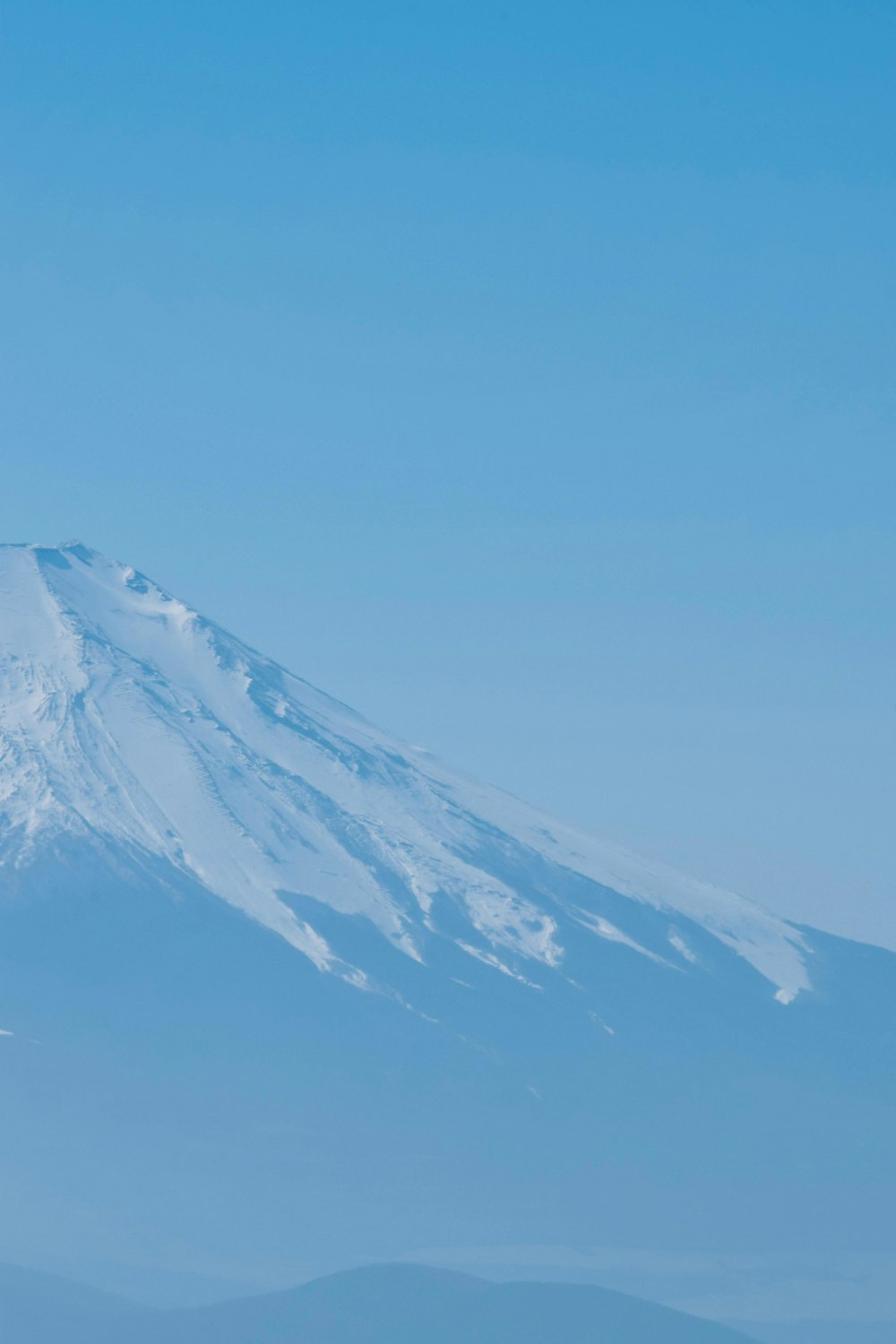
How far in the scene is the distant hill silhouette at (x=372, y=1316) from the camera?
135 ft

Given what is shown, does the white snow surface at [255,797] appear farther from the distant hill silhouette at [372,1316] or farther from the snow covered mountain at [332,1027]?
the distant hill silhouette at [372,1316]

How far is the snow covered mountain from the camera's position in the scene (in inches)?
2030

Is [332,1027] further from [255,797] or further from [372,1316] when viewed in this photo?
[372,1316]

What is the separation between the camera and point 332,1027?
5544 cm

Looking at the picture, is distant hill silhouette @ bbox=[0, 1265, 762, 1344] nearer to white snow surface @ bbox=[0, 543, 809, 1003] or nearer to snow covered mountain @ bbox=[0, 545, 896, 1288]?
snow covered mountain @ bbox=[0, 545, 896, 1288]

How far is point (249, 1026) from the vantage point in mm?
55406

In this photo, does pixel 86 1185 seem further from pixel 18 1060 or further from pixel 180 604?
pixel 180 604

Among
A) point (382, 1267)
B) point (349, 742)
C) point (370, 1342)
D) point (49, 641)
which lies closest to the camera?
point (370, 1342)

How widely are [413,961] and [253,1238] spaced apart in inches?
363

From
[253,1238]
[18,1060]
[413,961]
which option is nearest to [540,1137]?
[413,961]

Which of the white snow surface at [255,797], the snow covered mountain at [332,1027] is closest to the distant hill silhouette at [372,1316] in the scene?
the snow covered mountain at [332,1027]

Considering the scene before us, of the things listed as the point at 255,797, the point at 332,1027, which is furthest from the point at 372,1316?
the point at 255,797

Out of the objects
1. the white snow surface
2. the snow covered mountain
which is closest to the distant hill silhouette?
the snow covered mountain

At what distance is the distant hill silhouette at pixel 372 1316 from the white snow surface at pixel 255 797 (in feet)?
40.2
